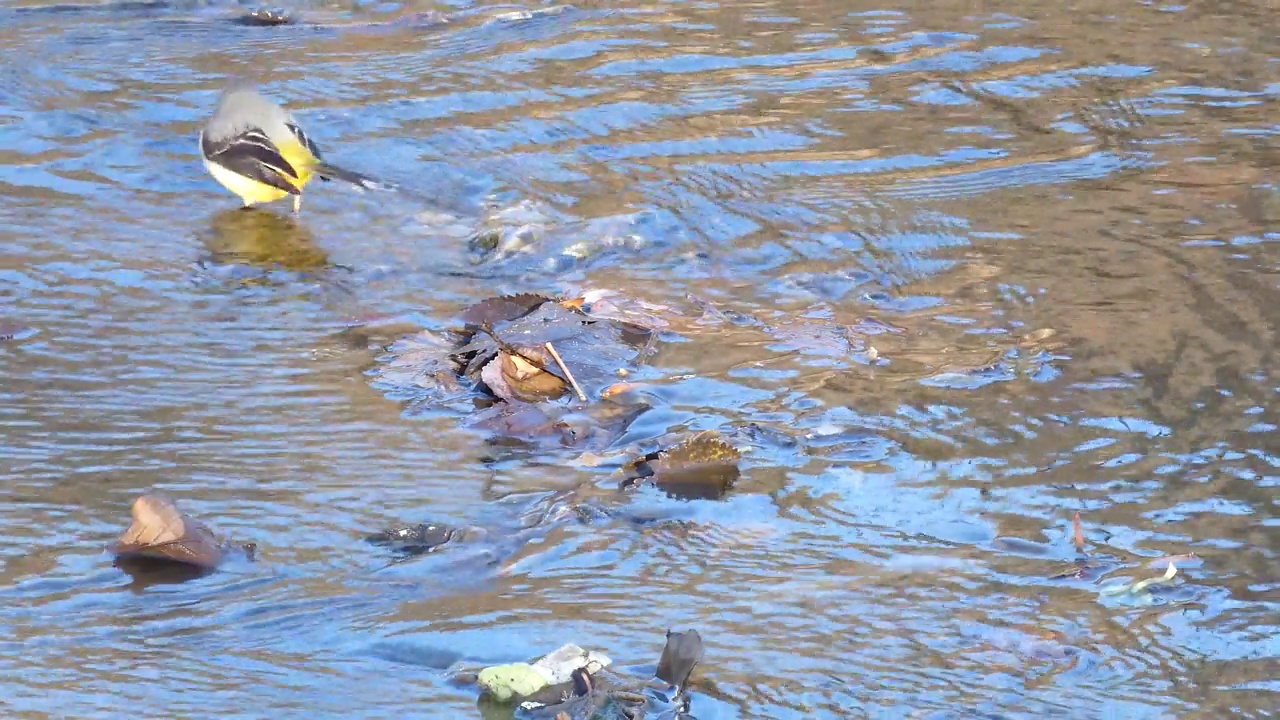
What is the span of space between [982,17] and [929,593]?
4.85m

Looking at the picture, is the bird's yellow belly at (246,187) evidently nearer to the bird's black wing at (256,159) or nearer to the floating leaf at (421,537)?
the bird's black wing at (256,159)

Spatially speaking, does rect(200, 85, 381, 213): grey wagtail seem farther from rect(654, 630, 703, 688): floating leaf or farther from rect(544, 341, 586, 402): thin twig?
rect(654, 630, 703, 688): floating leaf

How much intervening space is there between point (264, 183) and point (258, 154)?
0.19 meters

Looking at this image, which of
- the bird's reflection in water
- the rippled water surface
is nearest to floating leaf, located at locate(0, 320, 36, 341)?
the rippled water surface

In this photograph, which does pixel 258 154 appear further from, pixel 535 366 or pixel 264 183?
pixel 535 366

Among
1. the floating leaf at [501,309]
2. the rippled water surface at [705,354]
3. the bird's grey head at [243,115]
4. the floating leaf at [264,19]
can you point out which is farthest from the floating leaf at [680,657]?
the floating leaf at [264,19]

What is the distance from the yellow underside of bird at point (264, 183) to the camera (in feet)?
18.6

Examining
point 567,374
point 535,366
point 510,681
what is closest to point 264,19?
point 535,366

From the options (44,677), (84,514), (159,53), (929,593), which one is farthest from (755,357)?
(159,53)

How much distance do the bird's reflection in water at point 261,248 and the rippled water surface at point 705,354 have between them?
22mm

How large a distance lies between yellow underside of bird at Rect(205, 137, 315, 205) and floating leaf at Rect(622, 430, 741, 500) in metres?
2.59

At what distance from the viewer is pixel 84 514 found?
3.38m

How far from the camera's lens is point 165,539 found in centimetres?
318

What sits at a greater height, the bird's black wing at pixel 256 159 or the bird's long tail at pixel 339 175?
the bird's black wing at pixel 256 159
